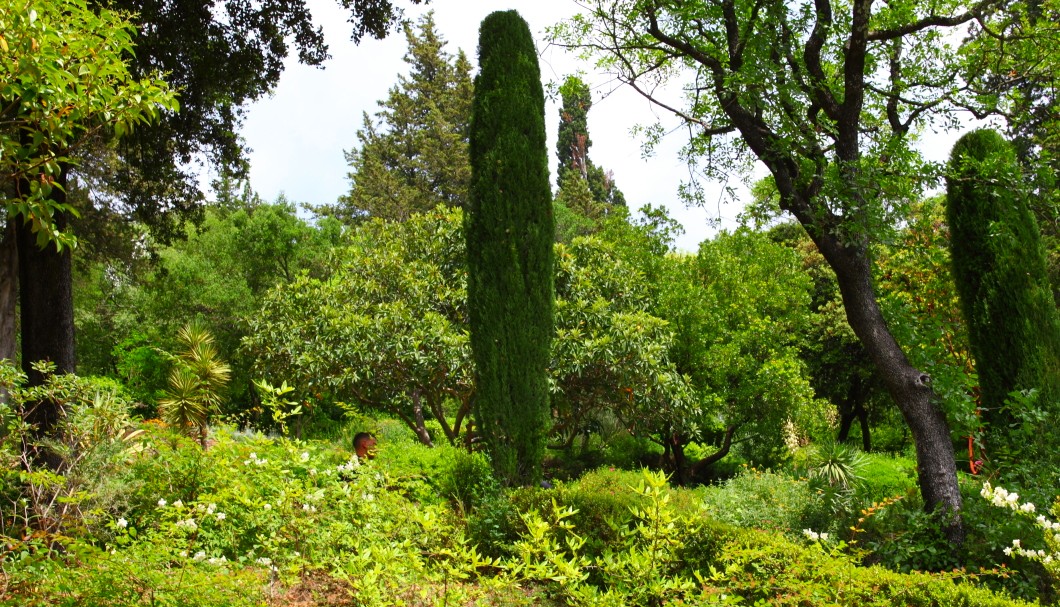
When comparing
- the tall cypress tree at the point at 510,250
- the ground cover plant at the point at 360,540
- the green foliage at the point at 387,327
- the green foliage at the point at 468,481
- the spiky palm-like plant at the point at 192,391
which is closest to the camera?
the ground cover plant at the point at 360,540

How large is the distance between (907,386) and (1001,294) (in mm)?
2011

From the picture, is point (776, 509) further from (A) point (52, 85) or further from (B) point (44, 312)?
(B) point (44, 312)

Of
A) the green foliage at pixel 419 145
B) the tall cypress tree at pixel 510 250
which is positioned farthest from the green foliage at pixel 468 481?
the green foliage at pixel 419 145

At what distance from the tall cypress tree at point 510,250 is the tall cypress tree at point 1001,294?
A: 4496 mm

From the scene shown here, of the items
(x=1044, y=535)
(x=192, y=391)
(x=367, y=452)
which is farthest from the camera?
(x=192, y=391)

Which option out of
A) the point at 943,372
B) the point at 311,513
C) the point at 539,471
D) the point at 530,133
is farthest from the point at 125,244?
the point at 943,372

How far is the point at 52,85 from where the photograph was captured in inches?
148

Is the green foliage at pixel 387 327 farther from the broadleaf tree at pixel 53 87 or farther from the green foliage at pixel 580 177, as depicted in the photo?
the green foliage at pixel 580 177

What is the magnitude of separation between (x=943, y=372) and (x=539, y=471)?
4206 mm

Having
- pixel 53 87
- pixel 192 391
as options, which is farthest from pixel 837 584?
pixel 192 391

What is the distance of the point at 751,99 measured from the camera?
6965 mm

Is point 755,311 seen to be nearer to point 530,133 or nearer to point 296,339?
point 530,133

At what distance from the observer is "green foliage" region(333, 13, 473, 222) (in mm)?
28594

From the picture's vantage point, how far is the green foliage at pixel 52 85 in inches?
142
